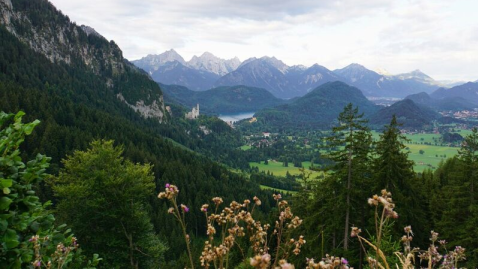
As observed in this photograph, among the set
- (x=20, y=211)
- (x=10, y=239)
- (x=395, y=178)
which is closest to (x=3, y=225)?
(x=10, y=239)

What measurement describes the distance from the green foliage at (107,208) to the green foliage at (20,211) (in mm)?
15927

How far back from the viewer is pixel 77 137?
82688 mm

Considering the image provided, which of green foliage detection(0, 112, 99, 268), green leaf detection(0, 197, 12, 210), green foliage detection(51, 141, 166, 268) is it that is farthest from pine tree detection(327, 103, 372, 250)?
green leaf detection(0, 197, 12, 210)

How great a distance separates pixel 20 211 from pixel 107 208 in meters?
17.1

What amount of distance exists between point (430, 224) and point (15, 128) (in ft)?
104

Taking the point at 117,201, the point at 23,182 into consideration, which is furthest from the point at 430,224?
the point at 23,182

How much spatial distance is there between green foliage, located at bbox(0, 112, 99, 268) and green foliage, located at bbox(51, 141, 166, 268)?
52.3 ft

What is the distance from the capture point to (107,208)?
1930 centimetres

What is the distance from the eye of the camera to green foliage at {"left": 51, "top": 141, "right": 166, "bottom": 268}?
1859 cm

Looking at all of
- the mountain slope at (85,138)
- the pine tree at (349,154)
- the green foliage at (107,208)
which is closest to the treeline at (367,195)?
the pine tree at (349,154)

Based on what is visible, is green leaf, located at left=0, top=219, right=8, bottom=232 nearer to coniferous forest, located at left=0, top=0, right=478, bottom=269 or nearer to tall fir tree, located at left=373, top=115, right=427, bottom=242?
coniferous forest, located at left=0, top=0, right=478, bottom=269

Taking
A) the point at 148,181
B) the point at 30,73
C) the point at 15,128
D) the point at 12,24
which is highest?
the point at 12,24

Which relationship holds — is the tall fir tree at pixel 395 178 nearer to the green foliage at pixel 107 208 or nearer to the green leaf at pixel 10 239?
the green foliage at pixel 107 208

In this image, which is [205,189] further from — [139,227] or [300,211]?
[139,227]
